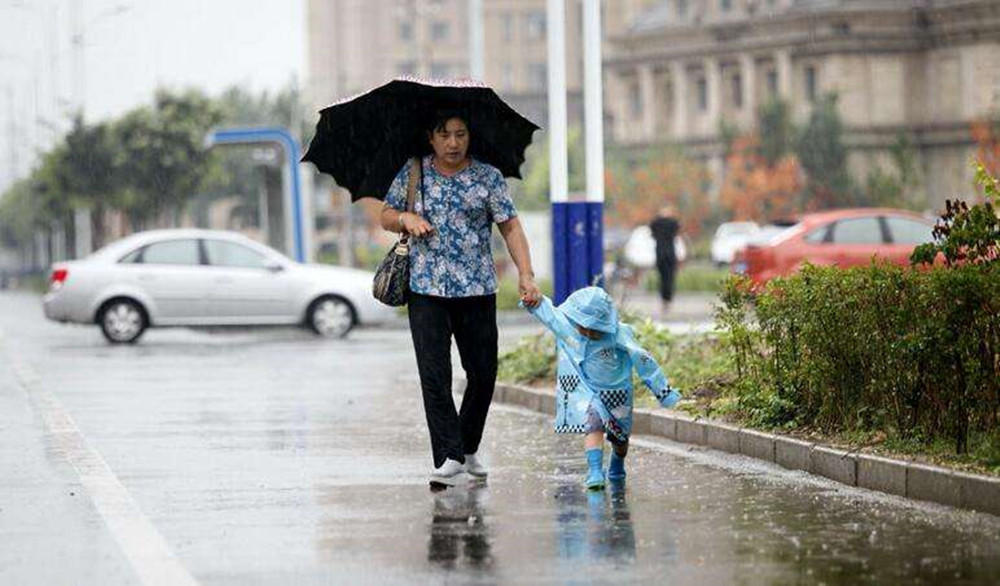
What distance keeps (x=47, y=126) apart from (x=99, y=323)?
49.7 m

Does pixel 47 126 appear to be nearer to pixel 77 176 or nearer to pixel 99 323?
pixel 77 176

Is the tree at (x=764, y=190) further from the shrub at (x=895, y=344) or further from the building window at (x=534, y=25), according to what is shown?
the shrub at (x=895, y=344)

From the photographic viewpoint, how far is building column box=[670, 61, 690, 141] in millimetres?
114938

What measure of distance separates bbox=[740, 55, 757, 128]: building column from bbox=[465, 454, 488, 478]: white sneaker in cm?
9698

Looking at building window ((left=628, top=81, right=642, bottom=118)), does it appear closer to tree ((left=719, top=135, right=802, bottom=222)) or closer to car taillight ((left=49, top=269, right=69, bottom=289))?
tree ((left=719, top=135, right=802, bottom=222))

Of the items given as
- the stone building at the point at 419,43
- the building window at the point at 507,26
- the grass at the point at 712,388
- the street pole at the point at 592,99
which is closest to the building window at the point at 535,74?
the stone building at the point at 419,43

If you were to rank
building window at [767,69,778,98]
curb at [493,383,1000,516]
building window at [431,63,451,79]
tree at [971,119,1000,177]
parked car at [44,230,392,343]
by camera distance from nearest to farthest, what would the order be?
curb at [493,383,1000,516] → parked car at [44,230,392,343] → tree at [971,119,1000,177] → building window at [767,69,778,98] → building window at [431,63,451,79]

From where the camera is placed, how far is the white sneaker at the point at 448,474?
11039mm

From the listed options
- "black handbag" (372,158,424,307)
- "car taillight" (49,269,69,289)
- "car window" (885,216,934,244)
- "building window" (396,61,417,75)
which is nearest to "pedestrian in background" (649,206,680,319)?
"car window" (885,216,934,244)

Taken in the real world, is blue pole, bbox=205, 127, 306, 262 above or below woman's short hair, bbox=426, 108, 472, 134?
above

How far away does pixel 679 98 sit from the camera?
380 ft

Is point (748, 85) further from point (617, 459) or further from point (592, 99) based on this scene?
point (617, 459)

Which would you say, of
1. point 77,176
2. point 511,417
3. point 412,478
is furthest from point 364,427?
point 77,176

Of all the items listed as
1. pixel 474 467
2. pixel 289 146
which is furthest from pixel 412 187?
pixel 289 146
